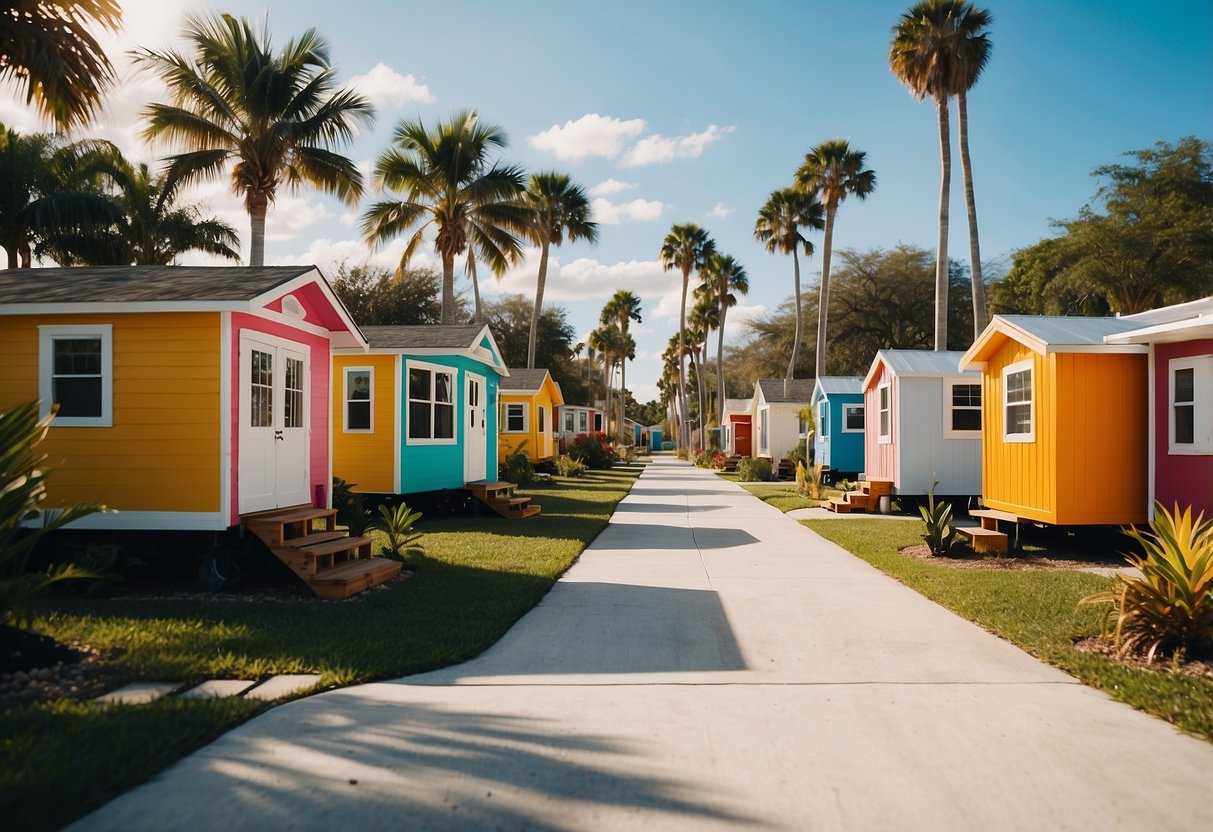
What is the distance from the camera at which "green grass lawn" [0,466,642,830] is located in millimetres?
3680

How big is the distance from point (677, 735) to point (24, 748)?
328cm

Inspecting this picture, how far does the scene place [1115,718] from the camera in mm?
4645

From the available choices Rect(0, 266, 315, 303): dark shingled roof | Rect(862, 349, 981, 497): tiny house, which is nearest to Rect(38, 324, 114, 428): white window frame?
Rect(0, 266, 315, 303): dark shingled roof

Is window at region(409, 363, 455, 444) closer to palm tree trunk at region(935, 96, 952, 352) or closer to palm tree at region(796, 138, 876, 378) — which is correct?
palm tree trunk at region(935, 96, 952, 352)

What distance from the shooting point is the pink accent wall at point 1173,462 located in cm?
920

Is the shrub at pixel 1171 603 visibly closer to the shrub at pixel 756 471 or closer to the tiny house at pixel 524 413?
the shrub at pixel 756 471

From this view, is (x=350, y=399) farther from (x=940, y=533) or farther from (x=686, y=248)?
(x=686, y=248)

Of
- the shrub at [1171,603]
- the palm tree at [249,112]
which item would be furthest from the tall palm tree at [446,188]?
the shrub at [1171,603]

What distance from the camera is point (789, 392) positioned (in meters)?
32.2

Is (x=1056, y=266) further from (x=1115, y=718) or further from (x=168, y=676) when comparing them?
(x=168, y=676)

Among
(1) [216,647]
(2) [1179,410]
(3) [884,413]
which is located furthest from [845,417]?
(1) [216,647]

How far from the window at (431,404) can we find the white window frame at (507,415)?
14.2 m

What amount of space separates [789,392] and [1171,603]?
26707mm

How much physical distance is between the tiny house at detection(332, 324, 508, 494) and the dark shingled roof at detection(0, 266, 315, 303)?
4.20m
